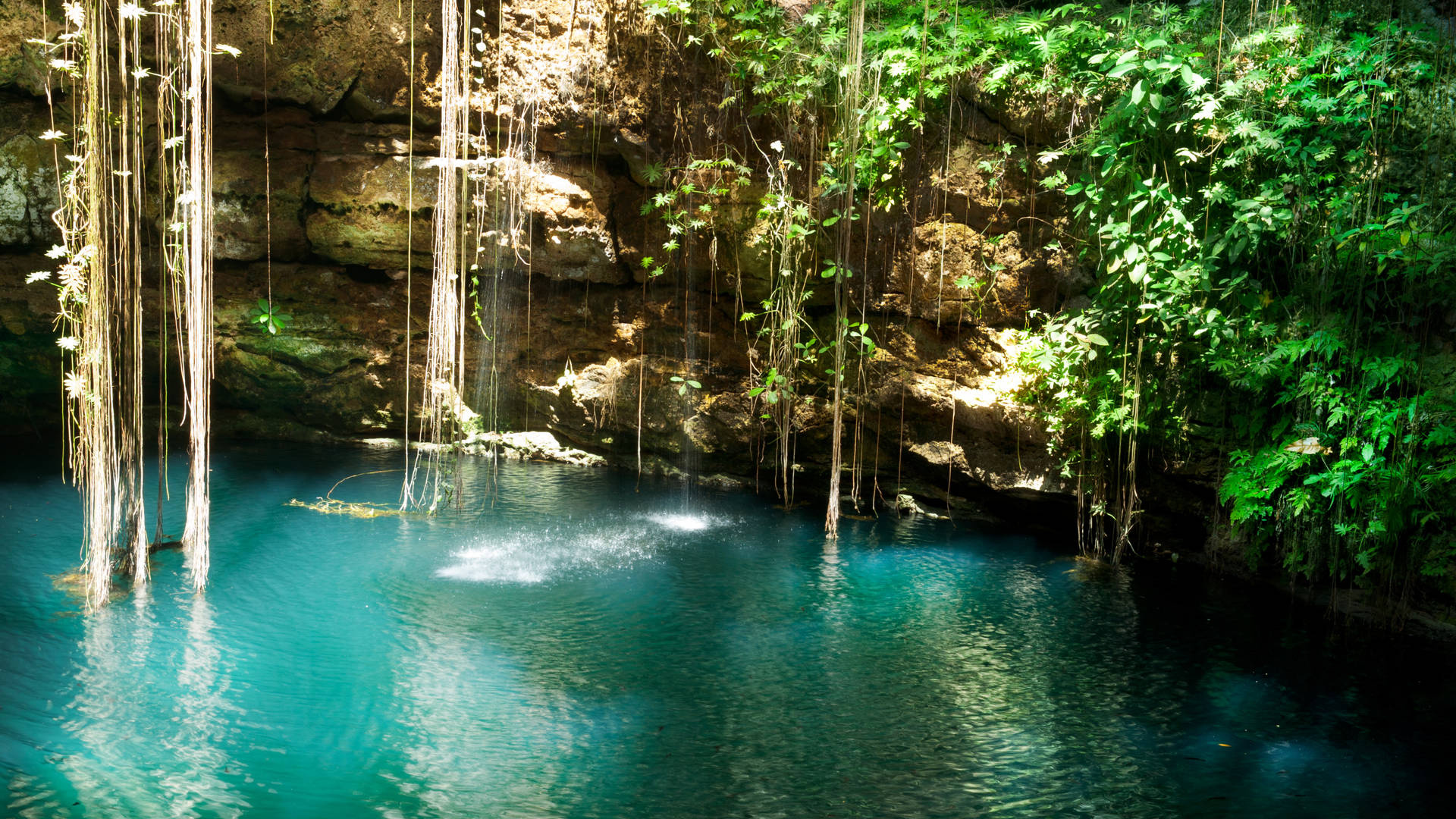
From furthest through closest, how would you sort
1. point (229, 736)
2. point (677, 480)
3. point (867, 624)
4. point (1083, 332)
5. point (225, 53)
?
point (677, 480)
point (225, 53)
point (1083, 332)
point (867, 624)
point (229, 736)

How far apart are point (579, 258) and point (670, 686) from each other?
4.20m

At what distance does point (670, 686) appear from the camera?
160 inches

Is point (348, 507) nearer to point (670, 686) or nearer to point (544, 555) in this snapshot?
point (544, 555)

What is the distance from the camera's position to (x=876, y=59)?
629 centimetres

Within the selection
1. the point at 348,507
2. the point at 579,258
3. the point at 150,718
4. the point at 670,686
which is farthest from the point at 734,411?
the point at 150,718

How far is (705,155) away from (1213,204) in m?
3.39

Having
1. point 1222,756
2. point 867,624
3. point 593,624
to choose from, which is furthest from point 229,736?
point 1222,756

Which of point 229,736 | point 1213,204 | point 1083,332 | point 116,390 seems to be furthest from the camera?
point 1083,332

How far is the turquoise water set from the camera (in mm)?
3256

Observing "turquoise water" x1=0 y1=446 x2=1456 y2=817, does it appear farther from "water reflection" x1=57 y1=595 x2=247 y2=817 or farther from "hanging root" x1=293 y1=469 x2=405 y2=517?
"hanging root" x1=293 y1=469 x2=405 y2=517

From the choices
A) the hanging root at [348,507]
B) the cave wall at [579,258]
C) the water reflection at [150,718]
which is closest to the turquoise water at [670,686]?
the water reflection at [150,718]

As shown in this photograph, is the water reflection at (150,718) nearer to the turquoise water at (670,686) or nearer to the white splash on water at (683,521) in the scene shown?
the turquoise water at (670,686)

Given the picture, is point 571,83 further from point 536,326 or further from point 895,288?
point 895,288

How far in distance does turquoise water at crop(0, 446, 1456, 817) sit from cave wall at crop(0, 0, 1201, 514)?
130 centimetres
